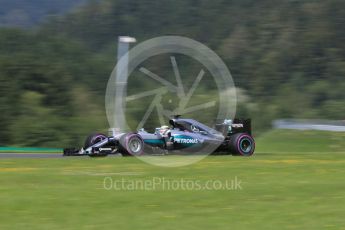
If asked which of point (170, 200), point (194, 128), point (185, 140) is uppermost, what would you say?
point (194, 128)

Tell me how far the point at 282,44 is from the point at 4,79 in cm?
7571

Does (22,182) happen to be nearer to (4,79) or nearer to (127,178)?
(127,178)

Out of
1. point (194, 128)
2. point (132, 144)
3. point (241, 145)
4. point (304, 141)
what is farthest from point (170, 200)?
point (304, 141)

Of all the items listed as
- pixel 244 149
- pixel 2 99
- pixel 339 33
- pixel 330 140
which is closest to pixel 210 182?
pixel 244 149

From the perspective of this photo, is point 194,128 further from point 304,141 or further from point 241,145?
point 304,141

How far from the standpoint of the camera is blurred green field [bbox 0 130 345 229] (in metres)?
10.5

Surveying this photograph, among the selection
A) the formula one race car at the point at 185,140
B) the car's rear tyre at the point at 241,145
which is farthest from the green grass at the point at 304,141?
the formula one race car at the point at 185,140

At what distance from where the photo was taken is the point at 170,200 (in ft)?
41.4

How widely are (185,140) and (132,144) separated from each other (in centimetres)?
251

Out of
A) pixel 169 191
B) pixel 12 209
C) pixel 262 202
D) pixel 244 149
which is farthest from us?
pixel 244 149

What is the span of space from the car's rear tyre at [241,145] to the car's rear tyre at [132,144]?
3878mm

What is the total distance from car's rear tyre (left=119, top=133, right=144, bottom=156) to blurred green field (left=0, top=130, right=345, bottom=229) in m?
5.10

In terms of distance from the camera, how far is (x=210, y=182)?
51.2 feet

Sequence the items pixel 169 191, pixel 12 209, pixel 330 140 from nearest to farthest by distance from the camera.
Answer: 1. pixel 12 209
2. pixel 169 191
3. pixel 330 140
